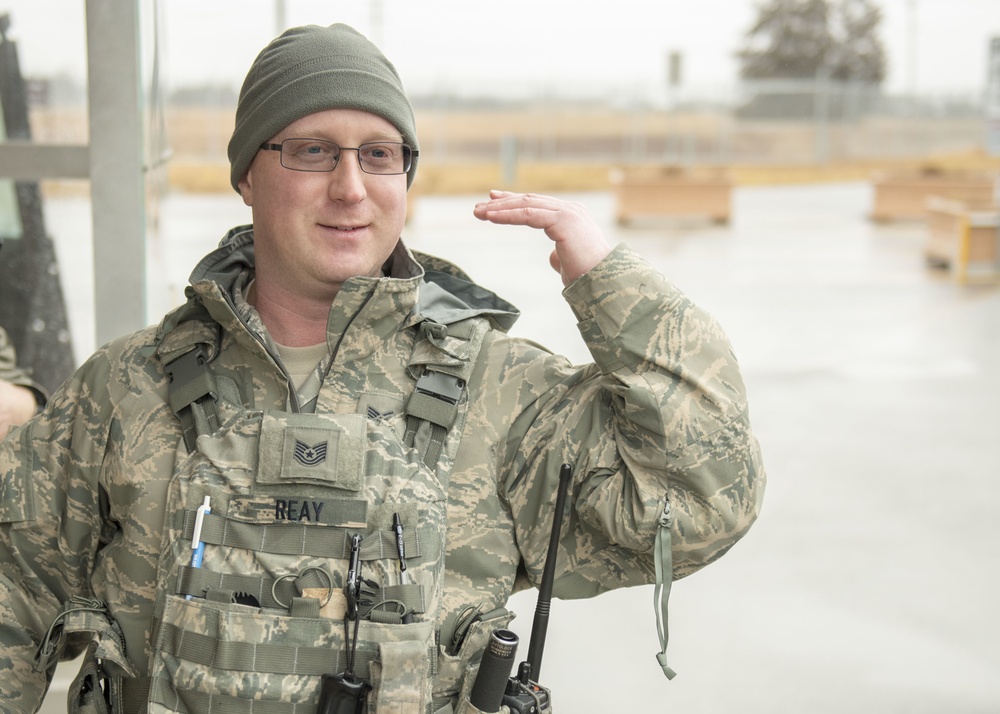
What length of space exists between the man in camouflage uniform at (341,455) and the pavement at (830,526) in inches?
62.0

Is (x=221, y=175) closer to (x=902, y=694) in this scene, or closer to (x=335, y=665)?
(x=902, y=694)

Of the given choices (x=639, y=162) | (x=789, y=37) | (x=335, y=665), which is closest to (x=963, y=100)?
(x=789, y=37)

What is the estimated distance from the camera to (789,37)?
45688 millimetres

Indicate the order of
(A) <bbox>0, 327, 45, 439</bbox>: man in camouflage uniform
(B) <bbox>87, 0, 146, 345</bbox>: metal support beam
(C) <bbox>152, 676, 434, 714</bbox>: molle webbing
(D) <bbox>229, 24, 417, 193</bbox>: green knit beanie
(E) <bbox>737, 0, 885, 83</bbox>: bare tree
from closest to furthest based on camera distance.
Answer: (C) <bbox>152, 676, 434, 714</bbox>: molle webbing < (D) <bbox>229, 24, 417, 193</bbox>: green knit beanie < (A) <bbox>0, 327, 45, 439</bbox>: man in camouflage uniform < (B) <bbox>87, 0, 146, 345</bbox>: metal support beam < (E) <bbox>737, 0, 885, 83</bbox>: bare tree

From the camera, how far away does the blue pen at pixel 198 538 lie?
1762 millimetres

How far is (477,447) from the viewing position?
189cm

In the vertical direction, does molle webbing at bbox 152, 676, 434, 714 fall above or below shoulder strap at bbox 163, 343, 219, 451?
below

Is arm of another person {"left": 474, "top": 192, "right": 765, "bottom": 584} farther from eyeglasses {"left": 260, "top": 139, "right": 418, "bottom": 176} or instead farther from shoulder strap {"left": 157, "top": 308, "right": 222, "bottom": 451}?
shoulder strap {"left": 157, "top": 308, "right": 222, "bottom": 451}

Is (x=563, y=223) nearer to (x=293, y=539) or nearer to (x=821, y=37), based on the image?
(x=293, y=539)

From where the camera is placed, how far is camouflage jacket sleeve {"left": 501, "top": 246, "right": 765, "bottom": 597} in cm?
177

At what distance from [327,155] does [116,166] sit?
1532 millimetres

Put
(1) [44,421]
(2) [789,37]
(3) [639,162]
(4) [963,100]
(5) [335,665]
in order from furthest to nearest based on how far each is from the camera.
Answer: (2) [789,37], (4) [963,100], (3) [639,162], (1) [44,421], (5) [335,665]

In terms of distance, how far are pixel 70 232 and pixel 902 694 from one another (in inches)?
122

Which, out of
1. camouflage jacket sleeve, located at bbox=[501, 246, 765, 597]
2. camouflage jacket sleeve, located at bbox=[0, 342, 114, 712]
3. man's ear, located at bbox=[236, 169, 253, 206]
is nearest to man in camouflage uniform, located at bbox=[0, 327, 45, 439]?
camouflage jacket sleeve, located at bbox=[0, 342, 114, 712]
